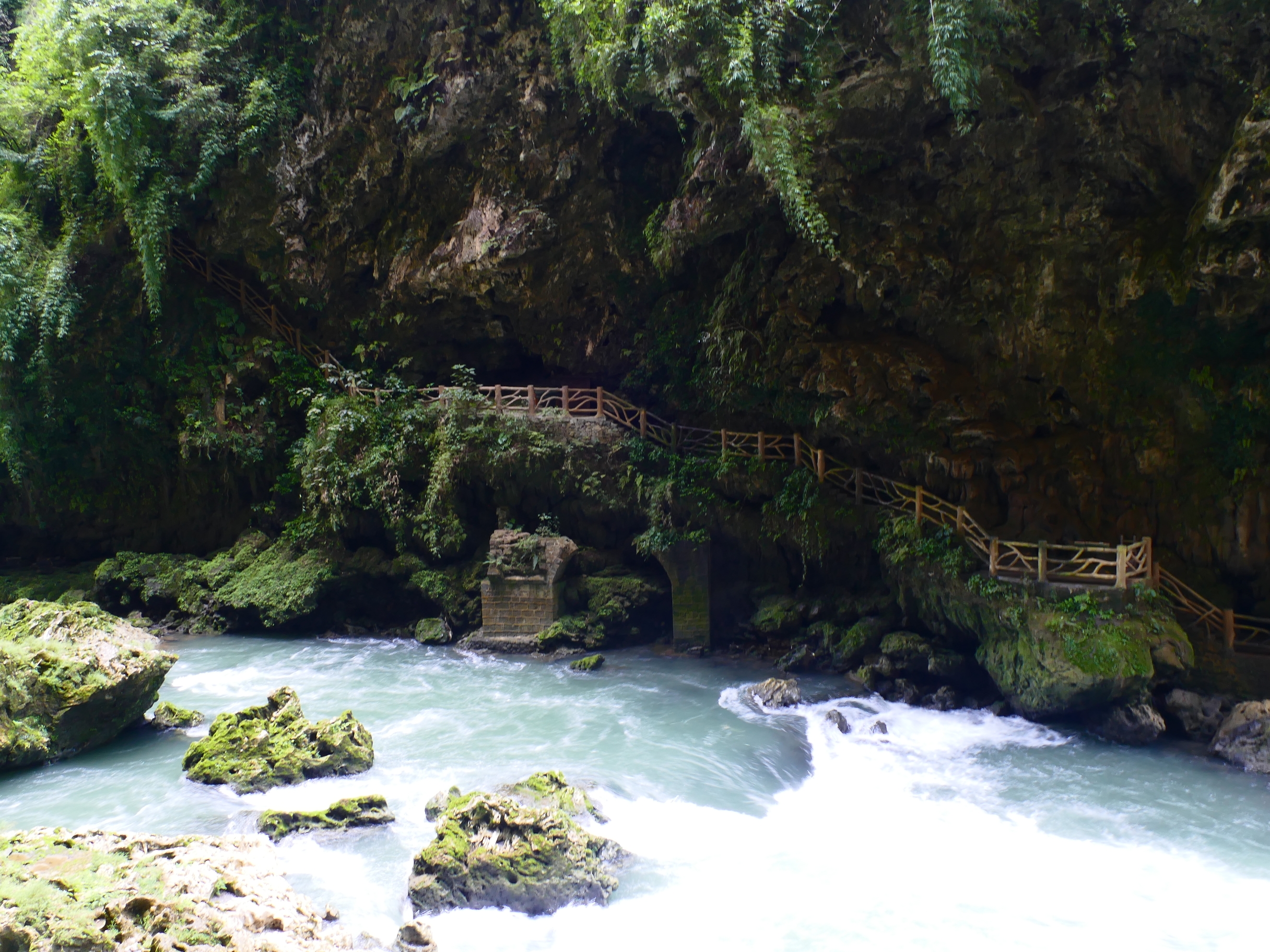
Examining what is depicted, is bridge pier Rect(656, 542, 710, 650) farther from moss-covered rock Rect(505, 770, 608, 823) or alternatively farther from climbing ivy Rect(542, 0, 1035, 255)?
moss-covered rock Rect(505, 770, 608, 823)

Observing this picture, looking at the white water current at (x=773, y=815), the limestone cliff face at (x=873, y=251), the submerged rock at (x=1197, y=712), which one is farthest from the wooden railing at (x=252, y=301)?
the submerged rock at (x=1197, y=712)

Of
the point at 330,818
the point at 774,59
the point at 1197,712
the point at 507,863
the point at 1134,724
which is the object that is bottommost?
the point at 330,818

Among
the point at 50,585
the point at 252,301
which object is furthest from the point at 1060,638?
the point at 50,585

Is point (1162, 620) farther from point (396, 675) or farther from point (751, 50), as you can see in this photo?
point (396, 675)

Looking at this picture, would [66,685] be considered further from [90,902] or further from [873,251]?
[873,251]

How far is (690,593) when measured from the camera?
1577 cm

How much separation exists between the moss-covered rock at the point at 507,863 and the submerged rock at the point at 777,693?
540 centimetres

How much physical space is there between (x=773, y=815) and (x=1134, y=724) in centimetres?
549

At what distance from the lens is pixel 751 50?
39.2ft

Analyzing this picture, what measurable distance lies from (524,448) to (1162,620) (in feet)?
35.0

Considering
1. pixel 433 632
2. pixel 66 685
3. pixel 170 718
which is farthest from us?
pixel 433 632

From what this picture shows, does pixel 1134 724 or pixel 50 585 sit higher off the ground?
pixel 50 585

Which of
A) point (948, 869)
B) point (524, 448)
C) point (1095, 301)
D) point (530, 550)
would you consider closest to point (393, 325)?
point (524, 448)

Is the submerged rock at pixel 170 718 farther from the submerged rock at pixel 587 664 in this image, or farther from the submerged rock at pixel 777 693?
the submerged rock at pixel 777 693
